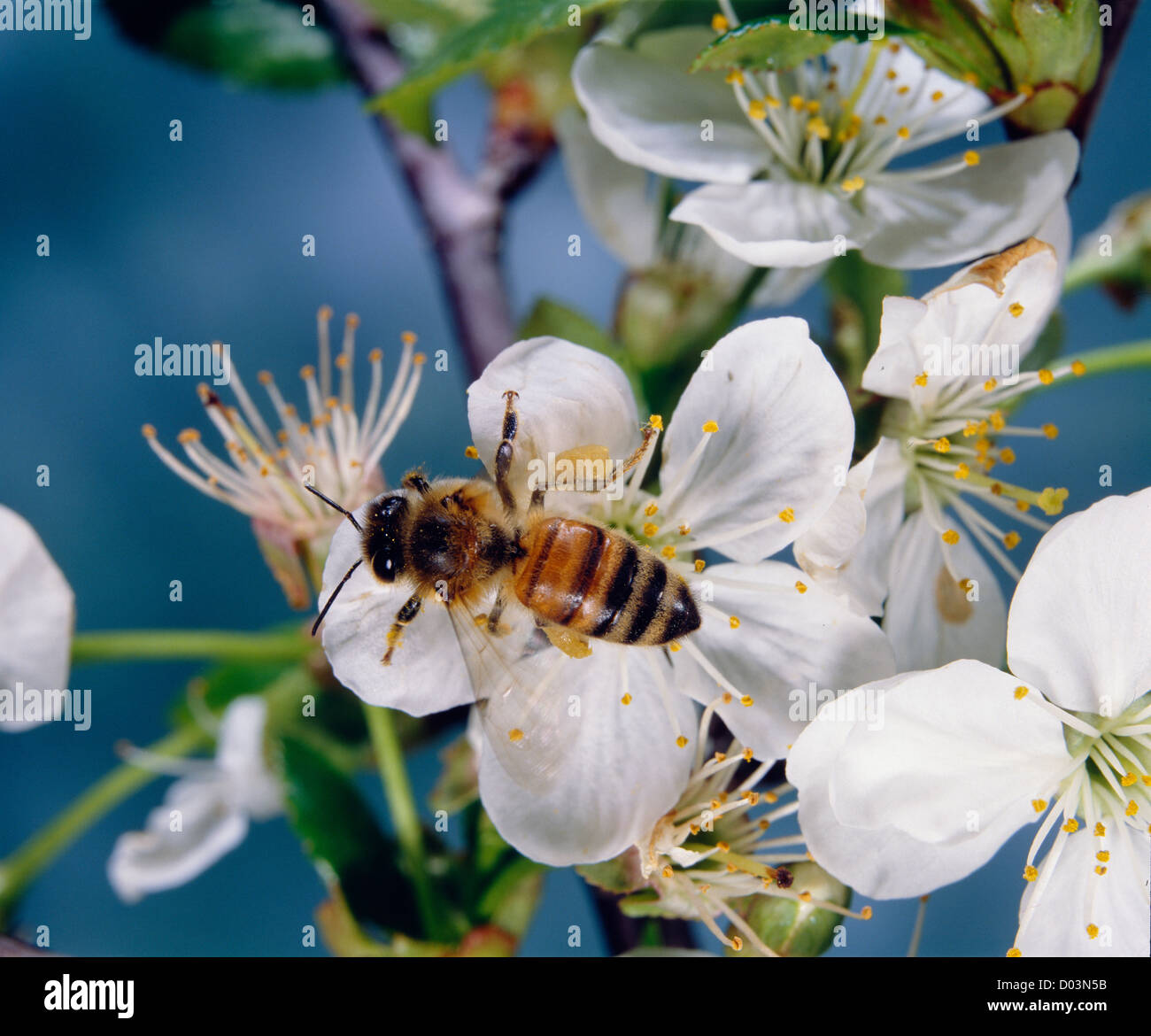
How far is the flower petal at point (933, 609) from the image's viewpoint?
26.6 inches

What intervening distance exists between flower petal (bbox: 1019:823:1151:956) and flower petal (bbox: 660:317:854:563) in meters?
0.26

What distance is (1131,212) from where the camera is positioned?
3.22 feet

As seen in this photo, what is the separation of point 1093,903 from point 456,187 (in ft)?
2.62

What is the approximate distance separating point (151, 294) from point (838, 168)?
971mm

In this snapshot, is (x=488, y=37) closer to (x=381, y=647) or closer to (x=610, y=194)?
(x=610, y=194)

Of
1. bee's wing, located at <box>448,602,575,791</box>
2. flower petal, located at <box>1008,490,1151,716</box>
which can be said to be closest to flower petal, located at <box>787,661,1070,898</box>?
flower petal, located at <box>1008,490,1151,716</box>

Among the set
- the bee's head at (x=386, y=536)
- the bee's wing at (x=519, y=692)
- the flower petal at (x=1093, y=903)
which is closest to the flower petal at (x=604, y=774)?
the bee's wing at (x=519, y=692)

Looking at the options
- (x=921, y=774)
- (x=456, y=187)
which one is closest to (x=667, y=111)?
(x=456, y=187)

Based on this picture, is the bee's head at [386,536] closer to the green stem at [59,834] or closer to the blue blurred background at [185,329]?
the green stem at [59,834]

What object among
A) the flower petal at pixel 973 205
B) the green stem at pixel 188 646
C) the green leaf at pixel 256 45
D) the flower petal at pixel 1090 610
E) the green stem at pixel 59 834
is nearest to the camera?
the flower petal at pixel 1090 610

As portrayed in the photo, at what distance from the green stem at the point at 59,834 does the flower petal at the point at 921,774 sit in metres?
0.66

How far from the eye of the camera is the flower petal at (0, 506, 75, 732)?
25.5 inches
